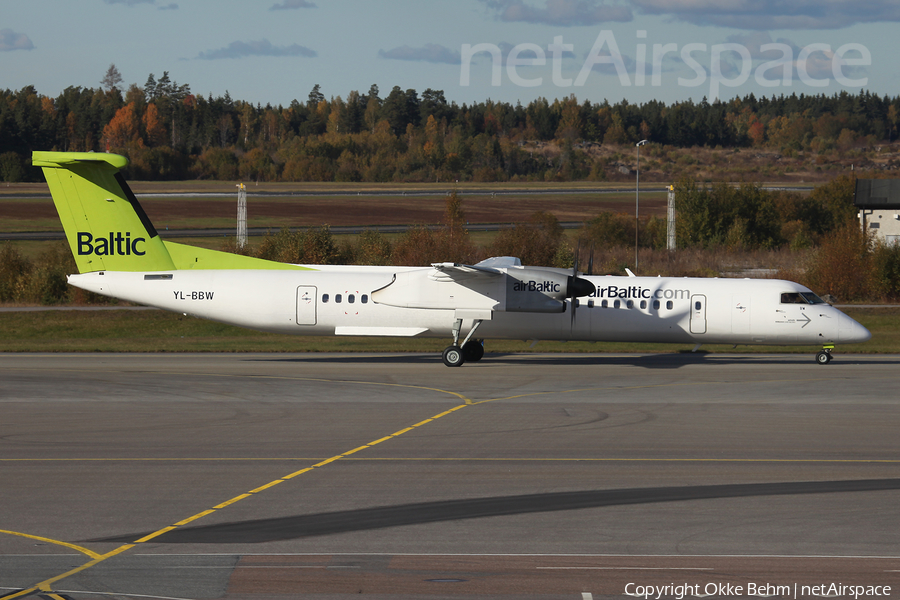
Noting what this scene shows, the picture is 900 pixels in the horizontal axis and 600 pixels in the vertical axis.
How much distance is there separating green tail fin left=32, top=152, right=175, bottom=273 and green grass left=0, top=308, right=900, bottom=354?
5.70 m

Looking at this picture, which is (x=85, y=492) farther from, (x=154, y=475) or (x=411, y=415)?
(x=411, y=415)

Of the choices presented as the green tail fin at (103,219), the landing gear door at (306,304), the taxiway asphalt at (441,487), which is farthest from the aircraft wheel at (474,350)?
the green tail fin at (103,219)

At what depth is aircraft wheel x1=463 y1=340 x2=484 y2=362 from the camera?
2783 cm

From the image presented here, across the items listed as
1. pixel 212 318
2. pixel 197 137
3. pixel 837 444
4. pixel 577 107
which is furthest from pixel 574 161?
pixel 837 444

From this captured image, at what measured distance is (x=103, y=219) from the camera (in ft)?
87.9

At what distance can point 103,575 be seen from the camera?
832 centimetres

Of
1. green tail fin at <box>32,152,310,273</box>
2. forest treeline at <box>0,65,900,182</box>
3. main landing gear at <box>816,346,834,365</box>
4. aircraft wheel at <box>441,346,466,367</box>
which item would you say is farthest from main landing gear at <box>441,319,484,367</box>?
forest treeline at <box>0,65,900,182</box>

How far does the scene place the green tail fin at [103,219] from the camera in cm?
2631

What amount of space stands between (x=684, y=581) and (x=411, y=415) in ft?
34.1

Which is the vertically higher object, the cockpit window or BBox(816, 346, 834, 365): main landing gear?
the cockpit window

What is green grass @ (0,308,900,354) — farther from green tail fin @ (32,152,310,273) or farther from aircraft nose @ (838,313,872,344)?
green tail fin @ (32,152,310,273)

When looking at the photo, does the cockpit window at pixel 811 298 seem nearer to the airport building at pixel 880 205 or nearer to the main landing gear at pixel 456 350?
the main landing gear at pixel 456 350

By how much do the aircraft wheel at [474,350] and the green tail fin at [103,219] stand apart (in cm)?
1014

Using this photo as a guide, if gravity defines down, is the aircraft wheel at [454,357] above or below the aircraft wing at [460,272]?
below
